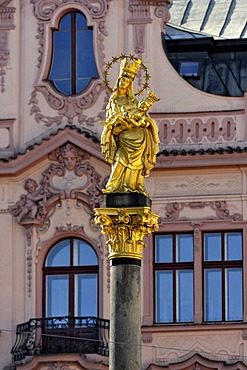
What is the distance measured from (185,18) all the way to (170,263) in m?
7.56

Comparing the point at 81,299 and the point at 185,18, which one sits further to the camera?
the point at 185,18

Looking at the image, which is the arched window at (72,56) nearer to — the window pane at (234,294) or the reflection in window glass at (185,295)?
the reflection in window glass at (185,295)

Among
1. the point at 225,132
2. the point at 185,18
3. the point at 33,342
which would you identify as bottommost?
the point at 33,342

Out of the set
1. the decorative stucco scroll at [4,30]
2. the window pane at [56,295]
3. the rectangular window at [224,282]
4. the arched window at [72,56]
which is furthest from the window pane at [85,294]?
the decorative stucco scroll at [4,30]

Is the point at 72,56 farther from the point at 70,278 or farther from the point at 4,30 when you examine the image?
the point at 70,278

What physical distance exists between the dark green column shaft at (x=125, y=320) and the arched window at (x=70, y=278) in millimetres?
14994

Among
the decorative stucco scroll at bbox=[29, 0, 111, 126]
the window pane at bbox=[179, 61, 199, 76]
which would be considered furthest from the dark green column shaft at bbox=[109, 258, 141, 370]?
the window pane at bbox=[179, 61, 199, 76]

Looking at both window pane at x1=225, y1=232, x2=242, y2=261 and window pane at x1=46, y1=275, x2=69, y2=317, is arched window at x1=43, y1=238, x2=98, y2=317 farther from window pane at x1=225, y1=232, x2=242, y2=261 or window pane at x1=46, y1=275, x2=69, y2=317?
window pane at x1=225, y1=232, x2=242, y2=261

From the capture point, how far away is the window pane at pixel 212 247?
45844 mm

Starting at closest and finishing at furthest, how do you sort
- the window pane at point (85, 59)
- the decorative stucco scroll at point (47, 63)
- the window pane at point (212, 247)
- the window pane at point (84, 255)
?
the window pane at point (212, 247) → the window pane at point (84, 255) → the decorative stucco scroll at point (47, 63) → the window pane at point (85, 59)

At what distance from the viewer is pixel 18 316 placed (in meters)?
46.3

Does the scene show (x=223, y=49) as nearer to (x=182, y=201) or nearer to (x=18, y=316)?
(x=182, y=201)

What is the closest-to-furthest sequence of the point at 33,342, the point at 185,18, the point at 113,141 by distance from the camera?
the point at 113,141 < the point at 33,342 < the point at 185,18

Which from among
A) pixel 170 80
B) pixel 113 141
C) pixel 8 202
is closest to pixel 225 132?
pixel 170 80
